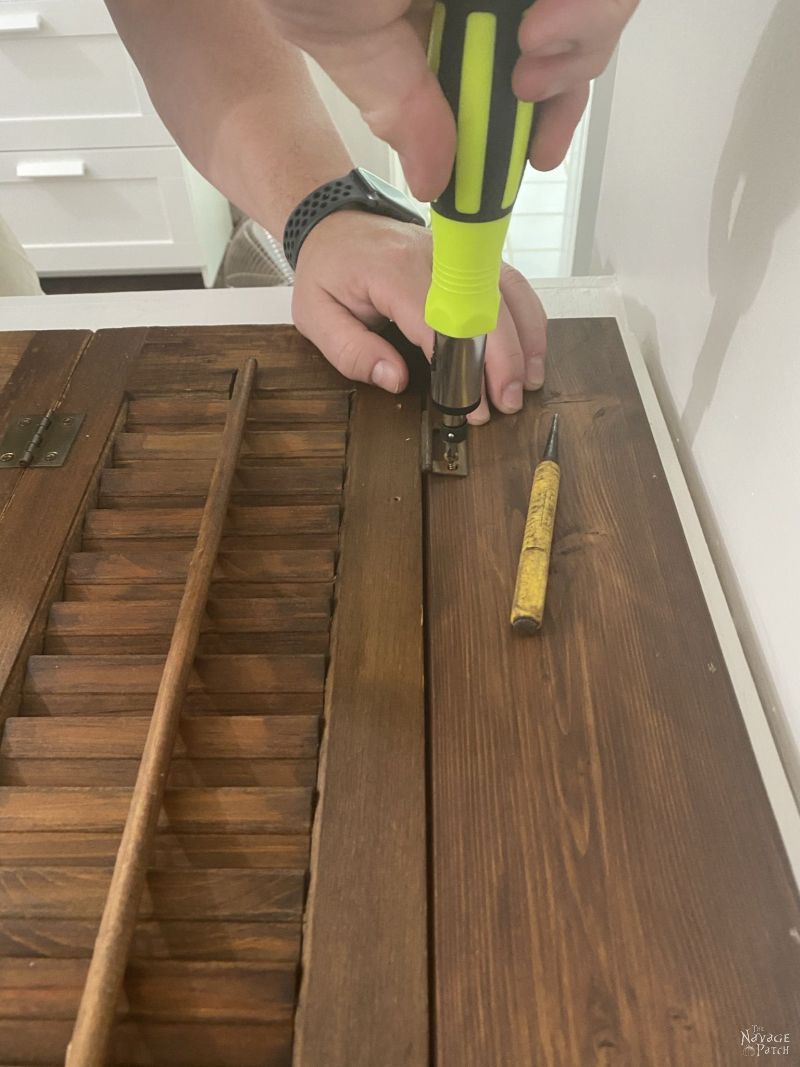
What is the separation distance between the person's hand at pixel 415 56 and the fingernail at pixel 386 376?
26cm

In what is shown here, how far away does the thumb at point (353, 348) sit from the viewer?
64 centimetres

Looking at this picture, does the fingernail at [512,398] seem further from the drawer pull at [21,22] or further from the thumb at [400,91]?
the drawer pull at [21,22]

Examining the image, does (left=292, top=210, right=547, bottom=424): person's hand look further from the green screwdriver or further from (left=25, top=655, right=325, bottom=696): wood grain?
(left=25, top=655, right=325, bottom=696): wood grain

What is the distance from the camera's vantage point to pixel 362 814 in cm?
41

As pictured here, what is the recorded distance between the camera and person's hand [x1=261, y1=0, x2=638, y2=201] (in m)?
0.32

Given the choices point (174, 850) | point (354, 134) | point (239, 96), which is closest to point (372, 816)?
point (174, 850)

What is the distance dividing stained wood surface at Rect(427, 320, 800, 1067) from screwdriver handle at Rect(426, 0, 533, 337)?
0.55 feet

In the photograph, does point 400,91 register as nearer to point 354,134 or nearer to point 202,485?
point 202,485

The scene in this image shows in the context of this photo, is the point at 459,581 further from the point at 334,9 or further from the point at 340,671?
the point at 334,9

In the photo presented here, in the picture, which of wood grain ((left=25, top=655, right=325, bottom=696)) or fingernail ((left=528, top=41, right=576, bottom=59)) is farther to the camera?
wood grain ((left=25, top=655, right=325, bottom=696))

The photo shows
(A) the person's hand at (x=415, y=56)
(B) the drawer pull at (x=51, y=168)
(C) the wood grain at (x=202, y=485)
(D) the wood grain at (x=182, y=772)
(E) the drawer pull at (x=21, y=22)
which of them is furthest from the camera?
(B) the drawer pull at (x=51, y=168)

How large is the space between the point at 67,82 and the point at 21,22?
0.12 metres

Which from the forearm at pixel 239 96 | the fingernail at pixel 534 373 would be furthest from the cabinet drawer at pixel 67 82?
the fingernail at pixel 534 373

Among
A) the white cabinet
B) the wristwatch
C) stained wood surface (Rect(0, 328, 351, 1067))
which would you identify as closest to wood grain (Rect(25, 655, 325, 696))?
stained wood surface (Rect(0, 328, 351, 1067))
